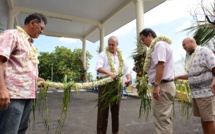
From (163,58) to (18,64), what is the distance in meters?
1.58

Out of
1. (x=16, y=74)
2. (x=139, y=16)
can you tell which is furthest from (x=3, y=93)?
Result: (x=139, y=16)

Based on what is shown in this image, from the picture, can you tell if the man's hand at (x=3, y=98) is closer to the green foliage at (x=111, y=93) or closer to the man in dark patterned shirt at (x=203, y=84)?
the green foliage at (x=111, y=93)

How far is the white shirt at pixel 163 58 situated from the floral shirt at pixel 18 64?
141cm

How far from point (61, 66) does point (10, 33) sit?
36.5 m

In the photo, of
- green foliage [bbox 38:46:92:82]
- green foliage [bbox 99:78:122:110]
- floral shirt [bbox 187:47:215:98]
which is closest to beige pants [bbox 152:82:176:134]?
floral shirt [bbox 187:47:215:98]

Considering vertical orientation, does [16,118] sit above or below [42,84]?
below

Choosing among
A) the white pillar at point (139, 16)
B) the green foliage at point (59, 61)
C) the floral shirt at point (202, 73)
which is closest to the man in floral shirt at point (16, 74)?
the floral shirt at point (202, 73)

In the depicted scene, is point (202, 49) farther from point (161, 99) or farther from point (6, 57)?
point (6, 57)

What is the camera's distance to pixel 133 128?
366 cm

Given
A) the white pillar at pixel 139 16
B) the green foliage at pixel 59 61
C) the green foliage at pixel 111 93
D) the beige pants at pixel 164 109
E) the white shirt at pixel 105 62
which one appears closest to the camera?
the beige pants at pixel 164 109

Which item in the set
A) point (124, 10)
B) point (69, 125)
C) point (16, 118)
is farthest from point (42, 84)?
point (124, 10)

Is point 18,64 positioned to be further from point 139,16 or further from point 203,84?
point 139,16

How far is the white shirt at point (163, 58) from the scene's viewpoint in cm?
220

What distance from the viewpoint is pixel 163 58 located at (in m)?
2.17
